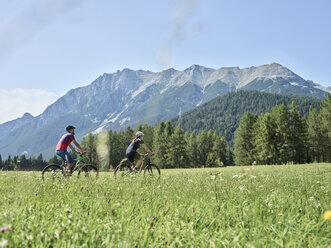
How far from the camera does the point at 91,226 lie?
2689mm

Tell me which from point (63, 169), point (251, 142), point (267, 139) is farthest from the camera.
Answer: point (251, 142)

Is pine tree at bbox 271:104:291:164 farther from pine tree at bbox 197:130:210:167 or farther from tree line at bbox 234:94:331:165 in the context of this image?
pine tree at bbox 197:130:210:167

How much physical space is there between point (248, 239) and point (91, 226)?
1.83 m

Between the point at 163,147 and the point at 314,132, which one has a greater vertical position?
the point at 314,132

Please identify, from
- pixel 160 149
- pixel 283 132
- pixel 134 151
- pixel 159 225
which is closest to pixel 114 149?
pixel 160 149

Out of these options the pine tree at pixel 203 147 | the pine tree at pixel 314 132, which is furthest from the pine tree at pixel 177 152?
the pine tree at pixel 314 132

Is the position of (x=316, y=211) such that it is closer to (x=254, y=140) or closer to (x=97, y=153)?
(x=254, y=140)

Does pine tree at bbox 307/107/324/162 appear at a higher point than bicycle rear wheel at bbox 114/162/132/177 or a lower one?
higher

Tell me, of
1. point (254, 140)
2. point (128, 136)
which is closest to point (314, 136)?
point (254, 140)

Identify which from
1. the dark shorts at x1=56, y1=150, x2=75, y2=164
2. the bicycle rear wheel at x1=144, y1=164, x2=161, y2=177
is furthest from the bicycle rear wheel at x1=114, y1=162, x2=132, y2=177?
the dark shorts at x1=56, y1=150, x2=75, y2=164

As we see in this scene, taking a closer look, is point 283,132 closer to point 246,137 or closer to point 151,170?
point 246,137

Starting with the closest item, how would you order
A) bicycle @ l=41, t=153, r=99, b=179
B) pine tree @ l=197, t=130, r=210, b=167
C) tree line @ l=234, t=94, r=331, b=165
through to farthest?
bicycle @ l=41, t=153, r=99, b=179, tree line @ l=234, t=94, r=331, b=165, pine tree @ l=197, t=130, r=210, b=167

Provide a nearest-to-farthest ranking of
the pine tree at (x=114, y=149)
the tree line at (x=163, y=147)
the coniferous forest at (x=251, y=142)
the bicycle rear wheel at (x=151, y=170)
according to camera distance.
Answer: the bicycle rear wheel at (x=151, y=170) → the coniferous forest at (x=251, y=142) → the tree line at (x=163, y=147) → the pine tree at (x=114, y=149)

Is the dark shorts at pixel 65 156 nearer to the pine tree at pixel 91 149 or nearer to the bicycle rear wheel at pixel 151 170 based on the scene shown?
the bicycle rear wheel at pixel 151 170
